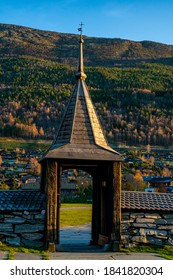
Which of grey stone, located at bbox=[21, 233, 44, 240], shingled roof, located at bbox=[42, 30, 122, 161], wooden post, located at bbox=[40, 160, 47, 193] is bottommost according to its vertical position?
grey stone, located at bbox=[21, 233, 44, 240]

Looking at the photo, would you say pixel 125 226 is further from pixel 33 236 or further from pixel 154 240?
pixel 33 236

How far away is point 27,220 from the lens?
14.2 meters

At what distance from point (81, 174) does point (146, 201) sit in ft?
174

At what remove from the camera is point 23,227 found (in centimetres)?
1412

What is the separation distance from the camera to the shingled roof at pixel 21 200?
46.5 feet

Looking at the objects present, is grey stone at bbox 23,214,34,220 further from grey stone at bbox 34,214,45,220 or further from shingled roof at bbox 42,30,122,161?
shingled roof at bbox 42,30,122,161

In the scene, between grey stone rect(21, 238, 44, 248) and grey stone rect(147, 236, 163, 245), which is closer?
grey stone rect(21, 238, 44, 248)

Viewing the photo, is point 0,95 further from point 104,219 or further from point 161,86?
point 104,219

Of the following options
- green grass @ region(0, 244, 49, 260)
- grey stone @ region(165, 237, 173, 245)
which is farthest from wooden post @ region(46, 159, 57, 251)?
grey stone @ region(165, 237, 173, 245)

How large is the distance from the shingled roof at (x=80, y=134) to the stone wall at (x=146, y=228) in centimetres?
177

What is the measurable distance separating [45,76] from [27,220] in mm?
175039

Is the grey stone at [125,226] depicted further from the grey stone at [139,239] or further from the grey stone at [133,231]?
the grey stone at [139,239]

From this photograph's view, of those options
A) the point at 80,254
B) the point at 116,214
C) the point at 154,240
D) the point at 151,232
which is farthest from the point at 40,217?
the point at 154,240

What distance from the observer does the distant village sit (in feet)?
159
